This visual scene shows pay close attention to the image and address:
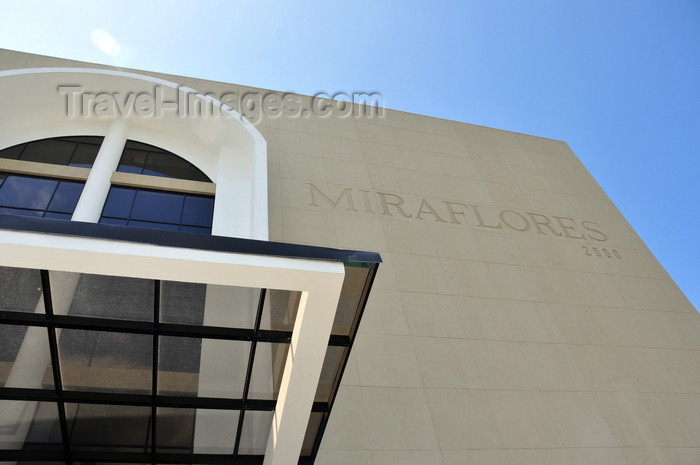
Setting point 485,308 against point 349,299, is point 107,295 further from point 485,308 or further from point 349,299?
point 485,308

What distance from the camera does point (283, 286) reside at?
5.72m

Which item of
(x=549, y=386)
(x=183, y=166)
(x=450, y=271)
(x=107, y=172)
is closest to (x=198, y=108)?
(x=183, y=166)

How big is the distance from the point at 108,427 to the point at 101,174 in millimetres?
7474

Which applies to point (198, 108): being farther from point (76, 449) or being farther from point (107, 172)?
point (76, 449)

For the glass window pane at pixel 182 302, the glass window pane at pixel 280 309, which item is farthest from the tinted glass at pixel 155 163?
the glass window pane at pixel 280 309

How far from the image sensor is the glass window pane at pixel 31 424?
21.4ft

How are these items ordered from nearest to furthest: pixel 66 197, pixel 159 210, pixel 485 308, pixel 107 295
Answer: pixel 107 295, pixel 66 197, pixel 159 210, pixel 485 308

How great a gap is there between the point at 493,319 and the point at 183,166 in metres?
9.82

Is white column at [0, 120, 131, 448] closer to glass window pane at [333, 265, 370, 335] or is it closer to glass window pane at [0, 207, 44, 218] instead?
glass window pane at [333, 265, 370, 335]

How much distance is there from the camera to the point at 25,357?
6184 mm

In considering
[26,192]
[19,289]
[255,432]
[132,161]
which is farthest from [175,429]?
[132,161]

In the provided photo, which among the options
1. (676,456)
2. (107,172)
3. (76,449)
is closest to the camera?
(76,449)

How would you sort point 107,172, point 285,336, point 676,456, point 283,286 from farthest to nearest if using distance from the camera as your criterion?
1. point 107,172
2. point 676,456
3. point 285,336
4. point 283,286

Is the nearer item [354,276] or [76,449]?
[354,276]
